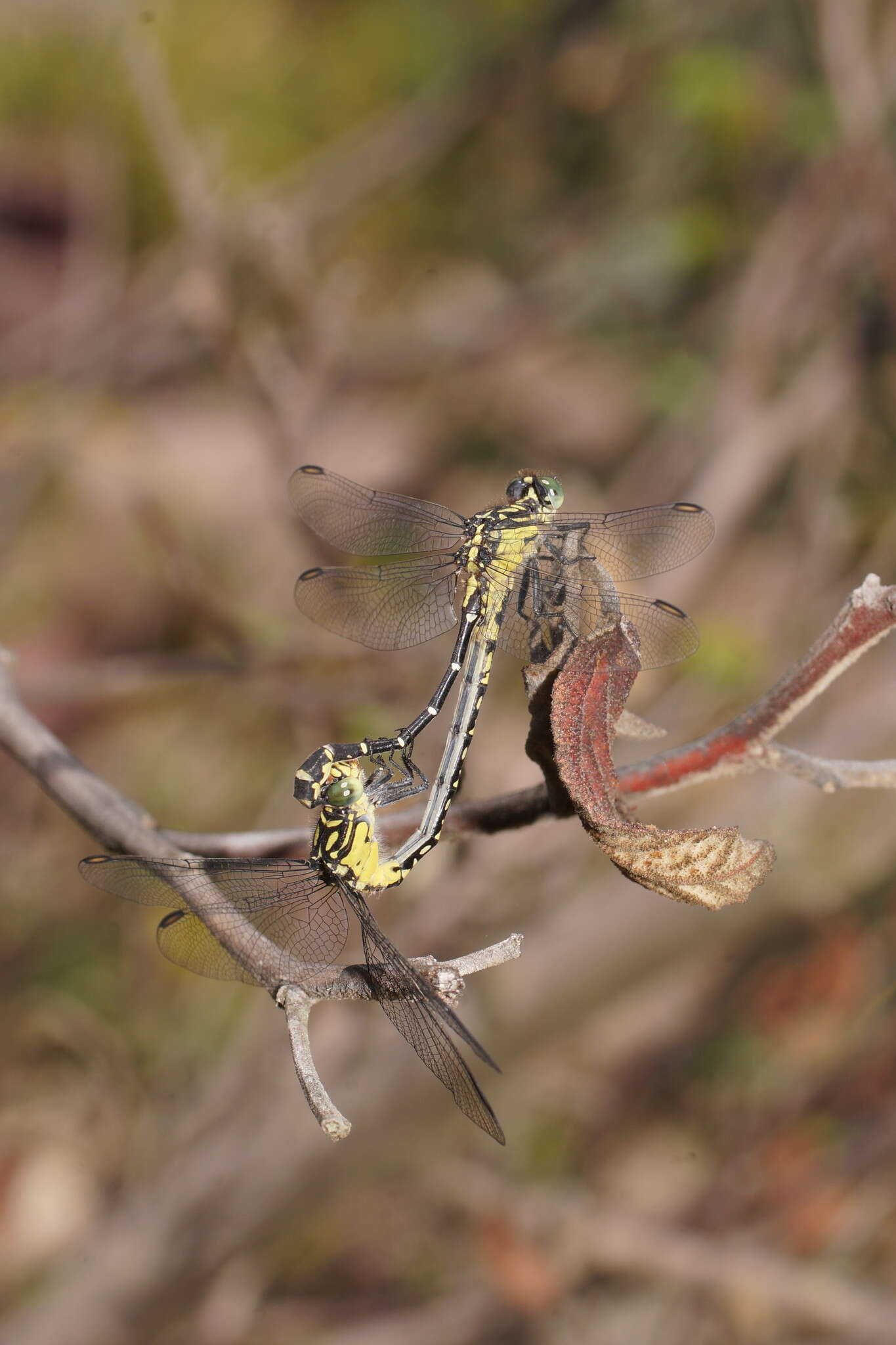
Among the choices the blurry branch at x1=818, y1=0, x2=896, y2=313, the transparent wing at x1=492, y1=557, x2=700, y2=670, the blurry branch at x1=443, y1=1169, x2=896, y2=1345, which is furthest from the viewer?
the blurry branch at x1=818, y1=0, x2=896, y2=313

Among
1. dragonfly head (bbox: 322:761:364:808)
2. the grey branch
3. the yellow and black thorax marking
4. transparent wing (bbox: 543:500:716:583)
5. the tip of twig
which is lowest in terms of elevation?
the tip of twig

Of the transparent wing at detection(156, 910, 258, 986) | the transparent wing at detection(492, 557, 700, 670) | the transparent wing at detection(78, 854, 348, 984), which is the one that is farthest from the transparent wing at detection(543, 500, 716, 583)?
the transparent wing at detection(156, 910, 258, 986)

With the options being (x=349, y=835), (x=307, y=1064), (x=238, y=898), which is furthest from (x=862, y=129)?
(x=307, y=1064)

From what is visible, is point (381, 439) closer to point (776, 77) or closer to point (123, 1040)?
point (776, 77)

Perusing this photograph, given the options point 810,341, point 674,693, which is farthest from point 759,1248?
point 810,341

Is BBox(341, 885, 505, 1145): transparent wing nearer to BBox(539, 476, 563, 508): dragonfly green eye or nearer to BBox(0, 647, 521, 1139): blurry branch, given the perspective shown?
BBox(0, 647, 521, 1139): blurry branch

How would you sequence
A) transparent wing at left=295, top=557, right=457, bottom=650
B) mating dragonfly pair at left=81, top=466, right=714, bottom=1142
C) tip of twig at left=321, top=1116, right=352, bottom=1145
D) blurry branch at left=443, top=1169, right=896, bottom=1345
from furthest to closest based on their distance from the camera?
blurry branch at left=443, top=1169, right=896, bottom=1345 → transparent wing at left=295, top=557, right=457, bottom=650 → mating dragonfly pair at left=81, top=466, right=714, bottom=1142 → tip of twig at left=321, top=1116, right=352, bottom=1145

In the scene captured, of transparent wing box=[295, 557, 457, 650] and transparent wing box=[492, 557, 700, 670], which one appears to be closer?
transparent wing box=[492, 557, 700, 670]

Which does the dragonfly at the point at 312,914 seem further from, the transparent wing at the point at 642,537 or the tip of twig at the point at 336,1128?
the transparent wing at the point at 642,537
